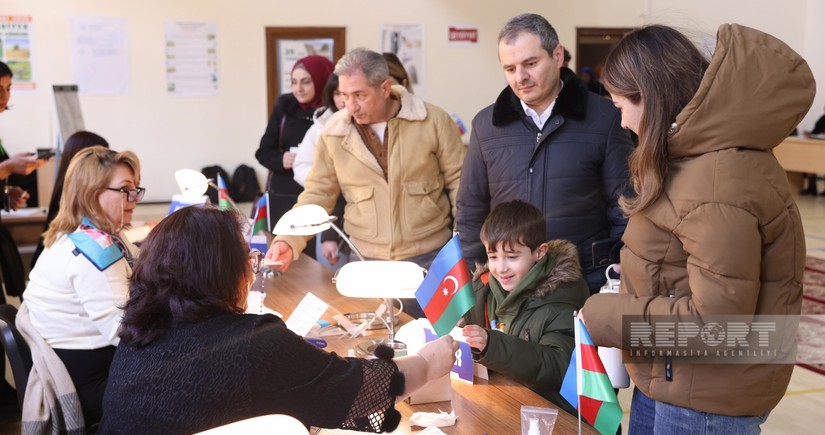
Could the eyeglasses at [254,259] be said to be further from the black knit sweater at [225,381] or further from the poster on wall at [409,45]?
the poster on wall at [409,45]

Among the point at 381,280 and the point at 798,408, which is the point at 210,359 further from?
the point at 798,408

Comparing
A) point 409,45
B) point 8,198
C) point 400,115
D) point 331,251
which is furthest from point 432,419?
point 409,45

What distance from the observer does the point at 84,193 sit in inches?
120

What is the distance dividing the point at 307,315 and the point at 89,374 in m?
0.78

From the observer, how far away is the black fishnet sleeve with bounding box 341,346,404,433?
1.81 metres

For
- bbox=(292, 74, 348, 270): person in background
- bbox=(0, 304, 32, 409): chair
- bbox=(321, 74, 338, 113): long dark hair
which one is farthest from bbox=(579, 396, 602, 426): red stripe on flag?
bbox=(321, 74, 338, 113): long dark hair

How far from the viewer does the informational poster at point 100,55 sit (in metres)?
10.3

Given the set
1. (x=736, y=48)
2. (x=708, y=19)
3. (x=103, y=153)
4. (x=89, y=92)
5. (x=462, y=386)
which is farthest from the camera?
(x=708, y=19)

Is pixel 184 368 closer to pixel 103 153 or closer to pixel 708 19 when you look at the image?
pixel 103 153

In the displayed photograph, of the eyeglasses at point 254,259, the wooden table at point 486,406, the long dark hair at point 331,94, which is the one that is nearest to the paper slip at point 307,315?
the wooden table at point 486,406

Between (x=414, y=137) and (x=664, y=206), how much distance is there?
6.11 feet

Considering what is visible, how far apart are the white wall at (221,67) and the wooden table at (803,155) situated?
2.69 m

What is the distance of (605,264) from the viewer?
2.97 metres

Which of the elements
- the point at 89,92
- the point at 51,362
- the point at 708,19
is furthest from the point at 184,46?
the point at 51,362
